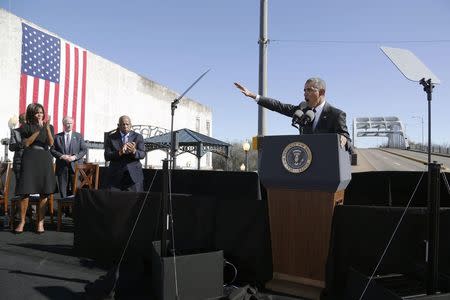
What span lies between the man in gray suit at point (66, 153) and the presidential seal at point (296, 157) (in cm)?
431

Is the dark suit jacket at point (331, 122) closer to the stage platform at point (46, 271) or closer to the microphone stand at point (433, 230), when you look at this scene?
the microphone stand at point (433, 230)

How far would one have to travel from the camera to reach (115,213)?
396 centimetres

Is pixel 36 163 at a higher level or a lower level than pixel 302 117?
lower

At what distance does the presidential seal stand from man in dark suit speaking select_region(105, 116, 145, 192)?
2.55 m

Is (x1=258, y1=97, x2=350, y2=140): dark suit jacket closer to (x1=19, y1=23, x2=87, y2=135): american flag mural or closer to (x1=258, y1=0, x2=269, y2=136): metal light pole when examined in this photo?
(x1=258, y1=0, x2=269, y2=136): metal light pole

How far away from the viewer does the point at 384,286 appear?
2.38 metres

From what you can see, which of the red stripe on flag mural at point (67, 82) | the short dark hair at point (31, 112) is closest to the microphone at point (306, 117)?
the short dark hair at point (31, 112)

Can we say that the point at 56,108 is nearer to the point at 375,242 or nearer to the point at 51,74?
the point at 51,74

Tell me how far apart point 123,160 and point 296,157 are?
282 centimetres

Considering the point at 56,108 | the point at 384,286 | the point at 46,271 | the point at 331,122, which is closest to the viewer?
the point at 384,286

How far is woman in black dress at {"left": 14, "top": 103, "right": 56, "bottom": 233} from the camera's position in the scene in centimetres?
507

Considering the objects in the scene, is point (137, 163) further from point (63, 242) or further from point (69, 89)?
point (69, 89)

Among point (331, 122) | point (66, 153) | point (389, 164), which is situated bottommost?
point (66, 153)

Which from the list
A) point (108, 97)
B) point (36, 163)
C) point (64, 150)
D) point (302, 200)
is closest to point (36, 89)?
point (108, 97)
